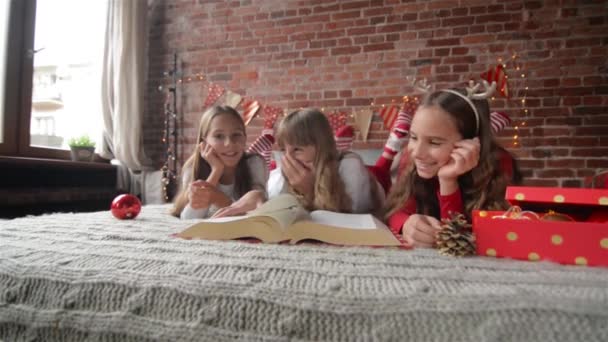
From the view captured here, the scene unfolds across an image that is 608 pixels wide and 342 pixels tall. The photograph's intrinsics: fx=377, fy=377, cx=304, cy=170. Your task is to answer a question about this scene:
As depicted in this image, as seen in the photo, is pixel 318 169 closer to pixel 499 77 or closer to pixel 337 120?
pixel 337 120

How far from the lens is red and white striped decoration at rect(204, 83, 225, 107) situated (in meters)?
3.17

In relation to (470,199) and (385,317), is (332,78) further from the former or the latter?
(385,317)

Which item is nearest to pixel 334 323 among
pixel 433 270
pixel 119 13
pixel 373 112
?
pixel 433 270

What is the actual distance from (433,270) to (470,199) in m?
0.49

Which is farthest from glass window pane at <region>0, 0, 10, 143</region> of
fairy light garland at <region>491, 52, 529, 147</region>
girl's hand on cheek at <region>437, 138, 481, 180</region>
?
fairy light garland at <region>491, 52, 529, 147</region>

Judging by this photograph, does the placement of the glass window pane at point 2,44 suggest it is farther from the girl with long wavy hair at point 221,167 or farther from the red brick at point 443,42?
the red brick at point 443,42

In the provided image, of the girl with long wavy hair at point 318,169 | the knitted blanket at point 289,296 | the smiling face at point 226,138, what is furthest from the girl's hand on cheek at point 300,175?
the knitted blanket at point 289,296

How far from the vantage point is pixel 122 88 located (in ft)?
10.1

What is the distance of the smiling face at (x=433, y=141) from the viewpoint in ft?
3.00

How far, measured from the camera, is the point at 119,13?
3064 millimetres

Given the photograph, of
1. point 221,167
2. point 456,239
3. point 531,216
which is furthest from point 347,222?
point 221,167

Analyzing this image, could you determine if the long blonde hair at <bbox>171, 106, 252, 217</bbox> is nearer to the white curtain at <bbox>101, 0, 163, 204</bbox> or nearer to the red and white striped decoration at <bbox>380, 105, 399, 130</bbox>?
the red and white striped decoration at <bbox>380, 105, 399, 130</bbox>

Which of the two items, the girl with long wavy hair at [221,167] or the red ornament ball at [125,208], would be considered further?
the girl with long wavy hair at [221,167]

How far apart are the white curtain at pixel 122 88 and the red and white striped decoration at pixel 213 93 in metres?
0.57
